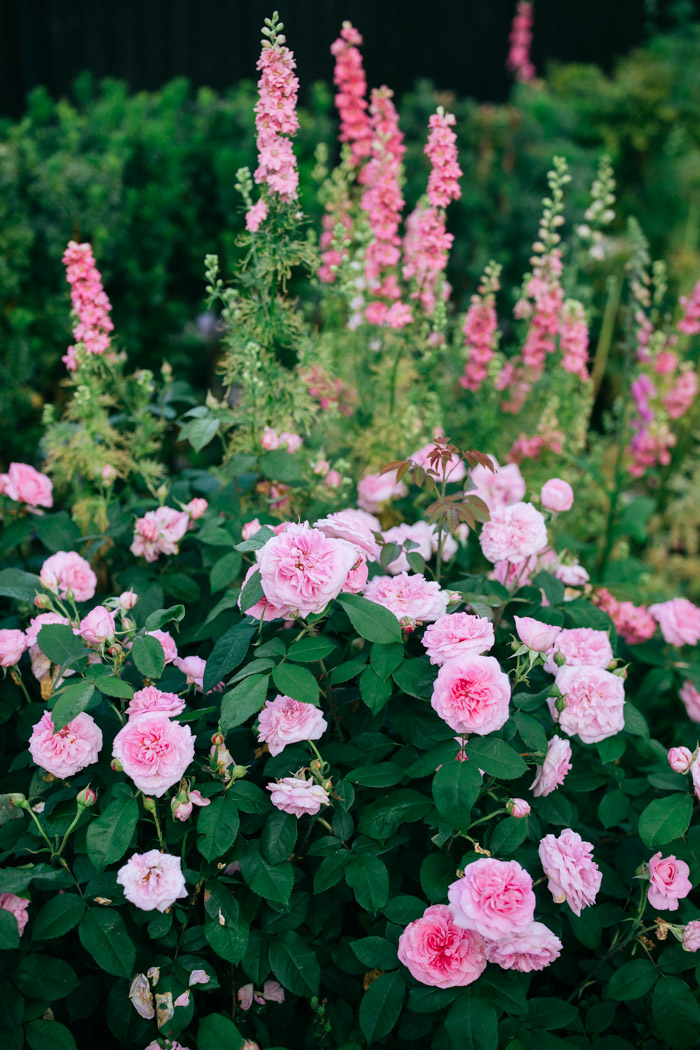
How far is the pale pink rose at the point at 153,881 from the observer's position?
3.63 feet

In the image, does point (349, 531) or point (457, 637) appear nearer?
point (457, 637)

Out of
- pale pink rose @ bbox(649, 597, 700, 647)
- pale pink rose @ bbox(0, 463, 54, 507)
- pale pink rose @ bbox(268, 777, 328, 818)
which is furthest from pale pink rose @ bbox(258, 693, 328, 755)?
pale pink rose @ bbox(649, 597, 700, 647)

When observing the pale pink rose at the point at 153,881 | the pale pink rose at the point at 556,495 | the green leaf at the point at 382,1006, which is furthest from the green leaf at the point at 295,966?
the pale pink rose at the point at 556,495

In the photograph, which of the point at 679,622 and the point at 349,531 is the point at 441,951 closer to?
the point at 349,531

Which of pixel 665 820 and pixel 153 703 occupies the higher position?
pixel 153 703

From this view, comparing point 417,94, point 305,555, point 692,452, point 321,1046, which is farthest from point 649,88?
point 321,1046

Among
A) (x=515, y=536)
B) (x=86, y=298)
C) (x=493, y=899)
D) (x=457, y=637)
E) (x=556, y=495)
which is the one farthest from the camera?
(x=86, y=298)

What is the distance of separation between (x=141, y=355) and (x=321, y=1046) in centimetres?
261

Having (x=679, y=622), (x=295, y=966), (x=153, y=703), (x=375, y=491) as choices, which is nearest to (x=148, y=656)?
(x=153, y=703)

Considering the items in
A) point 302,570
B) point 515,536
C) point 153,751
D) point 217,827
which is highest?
point 302,570

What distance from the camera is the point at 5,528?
175cm

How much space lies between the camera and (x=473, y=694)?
1137mm

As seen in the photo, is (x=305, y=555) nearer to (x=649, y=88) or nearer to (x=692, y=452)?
(x=692, y=452)

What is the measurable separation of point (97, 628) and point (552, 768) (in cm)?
74
